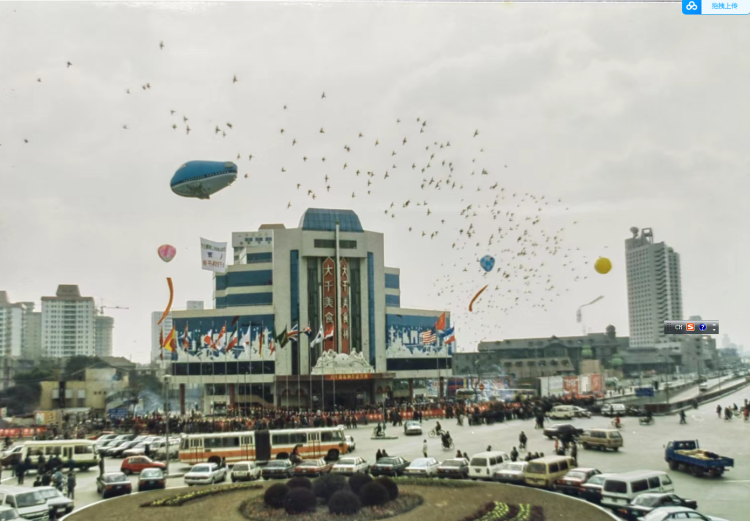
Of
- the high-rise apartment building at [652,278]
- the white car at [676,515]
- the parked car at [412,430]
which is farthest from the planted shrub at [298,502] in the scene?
the high-rise apartment building at [652,278]

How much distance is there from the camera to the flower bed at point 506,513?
64.5 feet

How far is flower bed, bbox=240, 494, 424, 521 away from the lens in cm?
2011

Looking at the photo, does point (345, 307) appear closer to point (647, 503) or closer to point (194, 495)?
point (194, 495)

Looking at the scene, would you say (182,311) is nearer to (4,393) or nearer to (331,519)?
(4,393)

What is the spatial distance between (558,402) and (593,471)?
1638cm

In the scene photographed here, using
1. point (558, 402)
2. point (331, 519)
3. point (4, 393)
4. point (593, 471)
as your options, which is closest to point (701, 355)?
point (558, 402)

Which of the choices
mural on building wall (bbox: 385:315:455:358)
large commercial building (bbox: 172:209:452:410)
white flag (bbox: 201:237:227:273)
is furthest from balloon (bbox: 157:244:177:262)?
mural on building wall (bbox: 385:315:455:358)

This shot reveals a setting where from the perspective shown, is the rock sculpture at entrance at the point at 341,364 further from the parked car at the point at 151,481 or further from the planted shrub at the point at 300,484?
the planted shrub at the point at 300,484

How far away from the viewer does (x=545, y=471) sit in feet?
77.9

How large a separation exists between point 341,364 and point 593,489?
31.3m

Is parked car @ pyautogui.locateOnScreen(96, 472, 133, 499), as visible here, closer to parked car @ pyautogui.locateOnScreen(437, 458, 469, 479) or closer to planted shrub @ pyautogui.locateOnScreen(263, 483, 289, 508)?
planted shrub @ pyautogui.locateOnScreen(263, 483, 289, 508)

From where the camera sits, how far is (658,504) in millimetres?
19828

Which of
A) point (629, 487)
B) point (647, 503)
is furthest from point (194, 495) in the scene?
point (647, 503)

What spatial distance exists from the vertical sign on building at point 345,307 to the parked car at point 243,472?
27.9 metres
